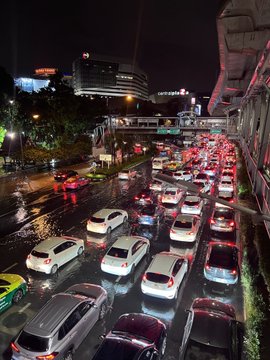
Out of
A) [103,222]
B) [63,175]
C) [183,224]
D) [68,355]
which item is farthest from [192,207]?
[63,175]

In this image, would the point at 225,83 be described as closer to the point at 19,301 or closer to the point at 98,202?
the point at 98,202

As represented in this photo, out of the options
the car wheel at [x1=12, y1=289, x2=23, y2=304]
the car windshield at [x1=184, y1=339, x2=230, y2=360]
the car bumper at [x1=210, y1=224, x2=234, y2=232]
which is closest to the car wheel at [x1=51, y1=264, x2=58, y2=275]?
the car wheel at [x1=12, y1=289, x2=23, y2=304]

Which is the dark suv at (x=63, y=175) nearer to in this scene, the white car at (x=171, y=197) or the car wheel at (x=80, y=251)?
the white car at (x=171, y=197)

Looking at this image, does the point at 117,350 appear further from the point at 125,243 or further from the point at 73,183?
the point at 73,183

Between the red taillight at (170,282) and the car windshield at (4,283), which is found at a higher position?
the red taillight at (170,282)

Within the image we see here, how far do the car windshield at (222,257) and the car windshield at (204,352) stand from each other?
5.16 meters

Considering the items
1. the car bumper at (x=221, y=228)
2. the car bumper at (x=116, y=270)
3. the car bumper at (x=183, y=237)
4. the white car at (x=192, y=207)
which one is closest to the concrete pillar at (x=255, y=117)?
the white car at (x=192, y=207)

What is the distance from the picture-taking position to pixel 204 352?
8.27m

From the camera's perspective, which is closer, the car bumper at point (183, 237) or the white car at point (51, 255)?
the white car at point (51, 255)

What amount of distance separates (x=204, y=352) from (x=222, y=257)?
5955 millimetres

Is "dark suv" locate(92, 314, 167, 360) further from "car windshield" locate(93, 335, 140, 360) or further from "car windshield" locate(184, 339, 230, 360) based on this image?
"car windshield" locate(184, 339, 230, 360)

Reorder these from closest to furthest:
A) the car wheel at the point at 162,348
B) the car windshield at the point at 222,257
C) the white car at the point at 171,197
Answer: the car wheel at the point at 162,348 < the car windshield at the point at 222,257 < the white car at the point at 171,197

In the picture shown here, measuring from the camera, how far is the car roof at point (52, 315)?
8.68 metres

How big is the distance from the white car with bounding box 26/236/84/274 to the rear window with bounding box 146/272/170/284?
16.2ft
